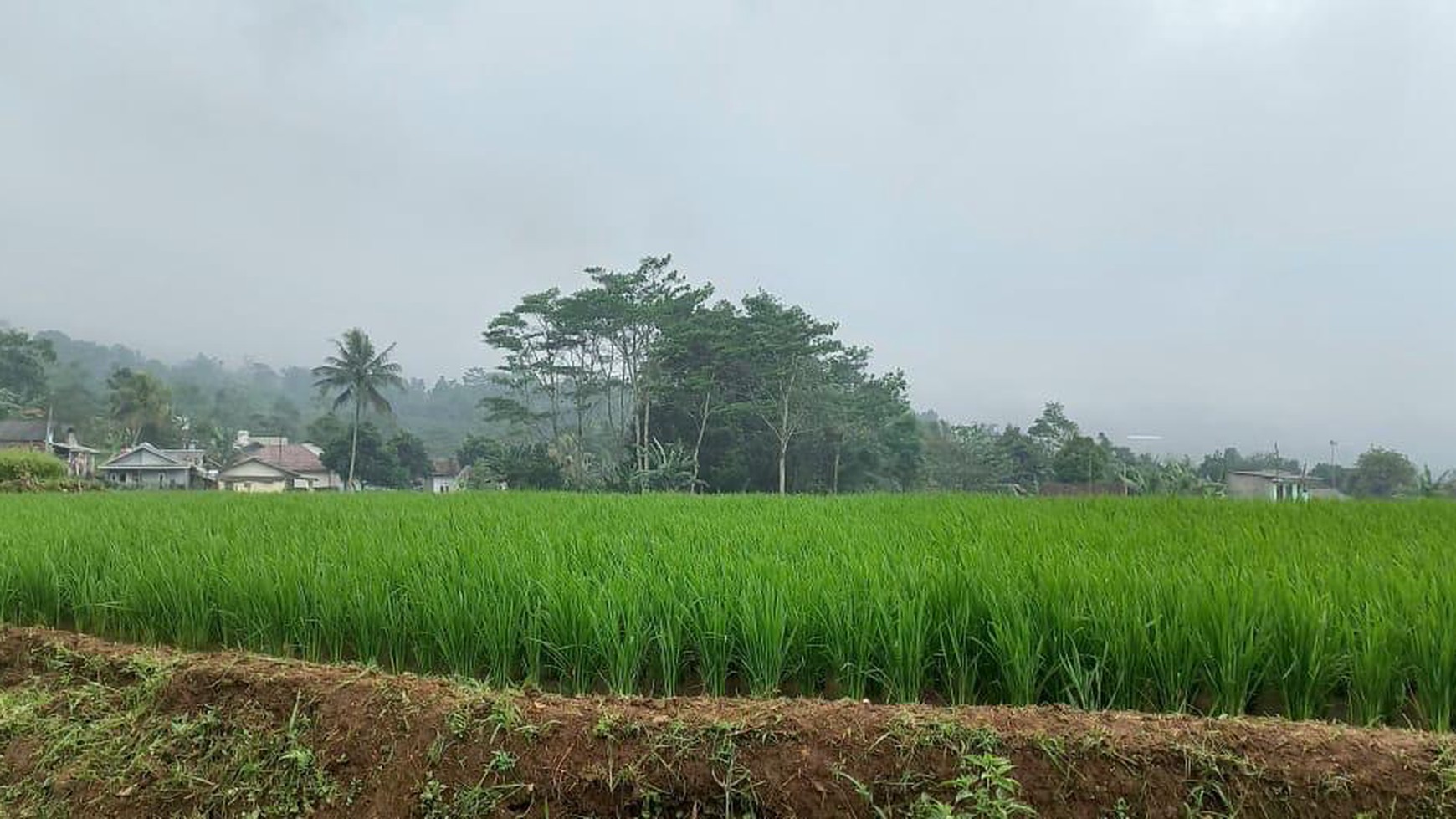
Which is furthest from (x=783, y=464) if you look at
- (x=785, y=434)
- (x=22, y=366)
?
(x=22, y=366)

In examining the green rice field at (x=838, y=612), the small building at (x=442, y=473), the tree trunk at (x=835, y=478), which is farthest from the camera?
the small building at (x=442, y=473)

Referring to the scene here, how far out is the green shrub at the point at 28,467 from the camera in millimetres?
16812

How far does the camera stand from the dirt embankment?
1.67m

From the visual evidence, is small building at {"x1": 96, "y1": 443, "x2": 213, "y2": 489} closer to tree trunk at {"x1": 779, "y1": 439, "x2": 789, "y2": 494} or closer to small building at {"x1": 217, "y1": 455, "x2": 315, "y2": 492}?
small building at {"x1": 217, "y1": 455, "x2": 315, "y2": 492}

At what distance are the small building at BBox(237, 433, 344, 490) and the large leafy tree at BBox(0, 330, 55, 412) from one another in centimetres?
1219

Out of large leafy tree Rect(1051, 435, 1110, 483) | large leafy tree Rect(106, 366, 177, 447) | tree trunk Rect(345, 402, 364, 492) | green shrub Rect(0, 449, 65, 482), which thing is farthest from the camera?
large leafy tree Rect(106, 366, 177, 447)

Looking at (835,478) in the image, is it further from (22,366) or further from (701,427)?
(22,366)

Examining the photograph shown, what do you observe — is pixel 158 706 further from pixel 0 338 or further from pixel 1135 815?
pixel 0 338

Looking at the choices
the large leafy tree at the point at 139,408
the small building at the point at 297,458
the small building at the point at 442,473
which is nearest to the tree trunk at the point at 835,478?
the small building at the point at 442,473

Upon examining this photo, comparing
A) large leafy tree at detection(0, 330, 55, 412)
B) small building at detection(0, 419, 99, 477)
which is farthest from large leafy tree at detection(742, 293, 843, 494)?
large leafy tree at detection(0, 330, 55, 412)

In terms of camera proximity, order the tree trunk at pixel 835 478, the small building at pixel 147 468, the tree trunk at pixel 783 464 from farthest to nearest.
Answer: the small building at pixel 147 468
the tree trunk at pixel 835 478
the tree trunk at pixel 783 464

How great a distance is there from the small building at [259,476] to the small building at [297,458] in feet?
0.85

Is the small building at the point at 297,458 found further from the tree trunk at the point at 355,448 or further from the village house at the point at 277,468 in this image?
the tree trunk at the point at 355,448

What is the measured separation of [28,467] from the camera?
56.3 ft
